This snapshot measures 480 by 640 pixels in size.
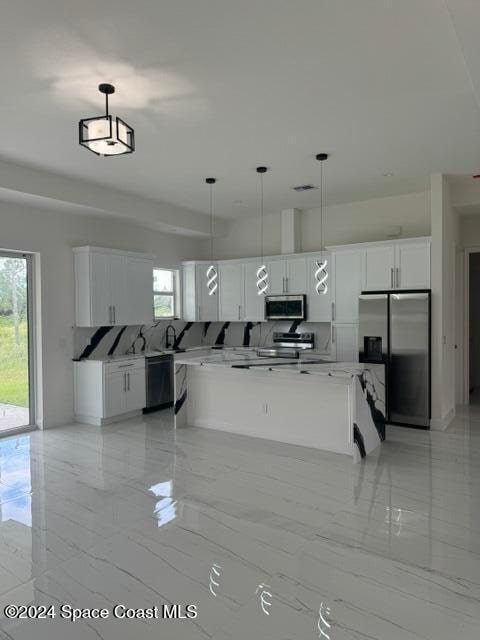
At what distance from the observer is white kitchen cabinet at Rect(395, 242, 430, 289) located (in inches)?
223

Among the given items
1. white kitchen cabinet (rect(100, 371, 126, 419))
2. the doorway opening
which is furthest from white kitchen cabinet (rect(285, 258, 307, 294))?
the doorway opening

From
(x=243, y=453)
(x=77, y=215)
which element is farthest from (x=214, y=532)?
(x=77, y=215)

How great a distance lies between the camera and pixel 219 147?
451 centimetres

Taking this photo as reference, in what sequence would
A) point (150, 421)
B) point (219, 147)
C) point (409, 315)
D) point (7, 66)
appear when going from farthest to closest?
point (150, 421)
point (409, 315)
point (219, 147)
point (7, 66)

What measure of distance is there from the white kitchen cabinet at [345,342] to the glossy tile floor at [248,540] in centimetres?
173

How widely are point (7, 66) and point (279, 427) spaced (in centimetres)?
409

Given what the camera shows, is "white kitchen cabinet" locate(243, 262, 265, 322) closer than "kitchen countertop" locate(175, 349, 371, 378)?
No

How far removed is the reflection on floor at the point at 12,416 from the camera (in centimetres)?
559

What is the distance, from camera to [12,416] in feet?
18.7

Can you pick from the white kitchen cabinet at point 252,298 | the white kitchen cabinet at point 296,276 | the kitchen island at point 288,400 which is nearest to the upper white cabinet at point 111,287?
the kitchen island at point 288,400

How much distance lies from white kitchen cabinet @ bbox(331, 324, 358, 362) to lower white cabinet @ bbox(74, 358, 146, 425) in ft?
9.44

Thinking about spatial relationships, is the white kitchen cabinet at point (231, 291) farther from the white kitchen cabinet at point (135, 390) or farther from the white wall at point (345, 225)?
the white kitchen cabinet at point (135, 390)

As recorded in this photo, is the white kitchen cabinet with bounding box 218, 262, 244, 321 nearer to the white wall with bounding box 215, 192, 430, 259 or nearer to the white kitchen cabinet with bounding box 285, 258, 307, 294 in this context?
the white wall with bounding box 215, 192, 430, 259

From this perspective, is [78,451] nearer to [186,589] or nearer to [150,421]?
[150,421]
